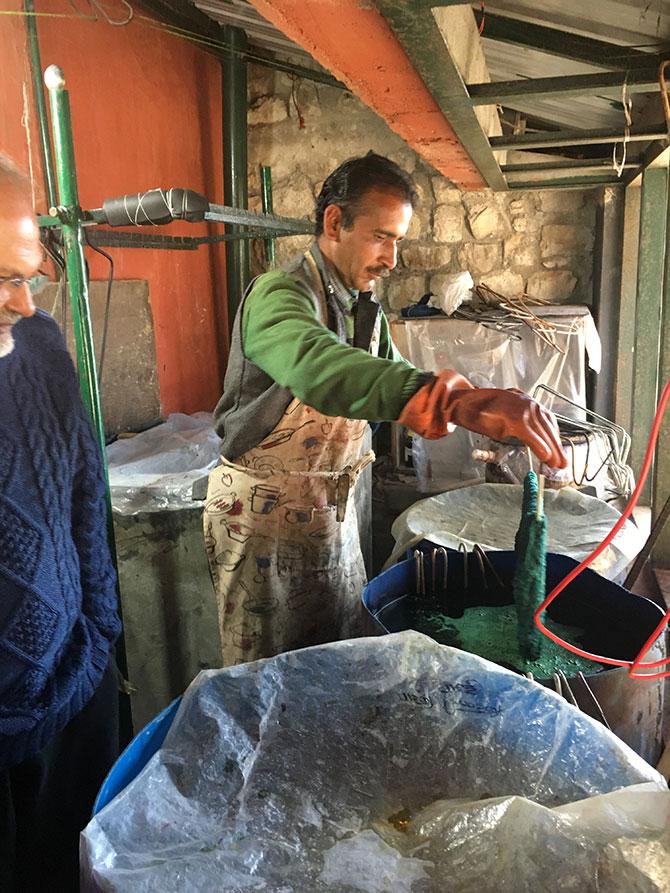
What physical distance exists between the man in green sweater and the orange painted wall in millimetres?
→ 2073

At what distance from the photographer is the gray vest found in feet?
5.97

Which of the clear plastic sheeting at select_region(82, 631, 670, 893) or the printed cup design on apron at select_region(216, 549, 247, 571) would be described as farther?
the printed cup design on apron at select_region(216, 549, 247, 571)

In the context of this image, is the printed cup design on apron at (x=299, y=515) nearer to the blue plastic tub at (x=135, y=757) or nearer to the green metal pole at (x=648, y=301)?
the blue plastic tub at (x=135, y=757)

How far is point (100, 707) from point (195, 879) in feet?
2.70

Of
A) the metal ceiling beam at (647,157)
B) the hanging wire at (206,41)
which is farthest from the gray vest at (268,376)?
the hanging wire at (206,41)

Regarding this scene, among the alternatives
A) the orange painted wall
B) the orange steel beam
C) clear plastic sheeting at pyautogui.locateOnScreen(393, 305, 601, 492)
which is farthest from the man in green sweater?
clear plastic sheeting at pyautogui.locateOnScreen(393, 305, 601, 492)

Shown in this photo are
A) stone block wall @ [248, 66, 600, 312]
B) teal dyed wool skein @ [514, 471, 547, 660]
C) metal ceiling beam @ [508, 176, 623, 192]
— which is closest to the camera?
teal dyed wool skein @ [514, 471, 547, 660]

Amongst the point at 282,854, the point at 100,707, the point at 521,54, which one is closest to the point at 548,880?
the point at 282,854

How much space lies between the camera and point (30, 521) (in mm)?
1345

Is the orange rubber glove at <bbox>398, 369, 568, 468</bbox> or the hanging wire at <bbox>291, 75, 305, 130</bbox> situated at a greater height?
the hanging wire at <bbox>291, 75, 305, 130</bbox>

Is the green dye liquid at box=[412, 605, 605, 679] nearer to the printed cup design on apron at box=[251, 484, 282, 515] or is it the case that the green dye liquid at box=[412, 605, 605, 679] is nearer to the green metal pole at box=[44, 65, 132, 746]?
the printed cup design on apron at box=[251, 484, 282, 515]

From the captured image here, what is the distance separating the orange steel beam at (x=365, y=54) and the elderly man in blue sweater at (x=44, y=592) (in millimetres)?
614

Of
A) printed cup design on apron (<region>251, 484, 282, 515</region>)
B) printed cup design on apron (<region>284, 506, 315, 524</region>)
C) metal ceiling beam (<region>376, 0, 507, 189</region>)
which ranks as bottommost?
printed cup design on apron (<region>284, 506, 315, 524</region>)

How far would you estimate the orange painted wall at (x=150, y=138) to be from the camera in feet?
10.5
